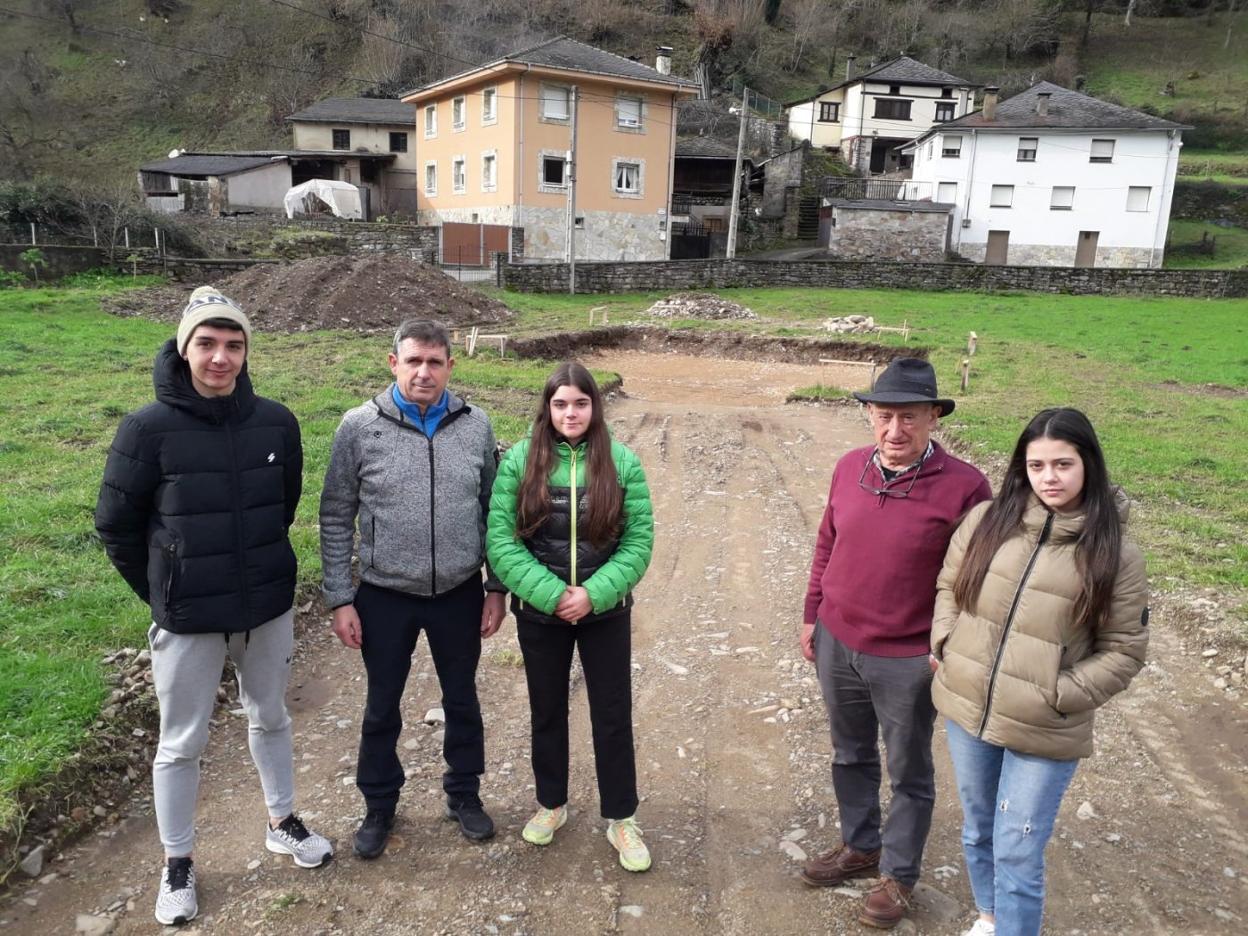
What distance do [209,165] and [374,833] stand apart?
4577 cm

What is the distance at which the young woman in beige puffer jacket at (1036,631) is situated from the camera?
8.66ft

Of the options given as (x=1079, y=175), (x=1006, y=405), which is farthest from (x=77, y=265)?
(x=1079, y=175)

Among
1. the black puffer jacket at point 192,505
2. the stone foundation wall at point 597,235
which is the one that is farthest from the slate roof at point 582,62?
the black puffer jacket at point 192,505

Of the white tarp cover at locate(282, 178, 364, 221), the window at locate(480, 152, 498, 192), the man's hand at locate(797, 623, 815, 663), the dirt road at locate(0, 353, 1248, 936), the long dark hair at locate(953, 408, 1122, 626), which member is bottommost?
the dirt road at locate(0, 353, 1248, 936)

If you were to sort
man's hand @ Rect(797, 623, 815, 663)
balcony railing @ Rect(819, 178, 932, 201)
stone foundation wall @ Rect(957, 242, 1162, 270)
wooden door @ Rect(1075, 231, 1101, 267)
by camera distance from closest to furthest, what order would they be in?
man's hand @ Rect(797, 623, 815, 663) < stone foundation wall @ Rect(957, 242, 1162, 270) < wooden door @ Rect(1075, 231, 1101, 267) < balcony railing @ Rect(819, 178, 932, 201)

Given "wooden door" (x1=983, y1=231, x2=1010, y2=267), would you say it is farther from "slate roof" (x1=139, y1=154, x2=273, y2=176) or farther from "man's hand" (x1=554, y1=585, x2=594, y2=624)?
"man's hand" (x1=554, y1=585, x2=594, y2=624)

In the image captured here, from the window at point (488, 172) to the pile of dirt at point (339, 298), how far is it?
14364 millimetres

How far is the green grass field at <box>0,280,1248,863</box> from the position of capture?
486 cm

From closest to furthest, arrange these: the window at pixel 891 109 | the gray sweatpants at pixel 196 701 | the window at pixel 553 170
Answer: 1. the gray sweatpants at pixel 196 701
2. the window at pixel 553 170
3. the window at pixel 891 109

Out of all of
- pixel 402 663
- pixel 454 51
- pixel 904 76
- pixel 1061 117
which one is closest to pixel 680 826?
pixel 402 663

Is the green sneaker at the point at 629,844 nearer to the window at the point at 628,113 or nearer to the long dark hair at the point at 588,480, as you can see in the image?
the long dark hair at the point at 588,480

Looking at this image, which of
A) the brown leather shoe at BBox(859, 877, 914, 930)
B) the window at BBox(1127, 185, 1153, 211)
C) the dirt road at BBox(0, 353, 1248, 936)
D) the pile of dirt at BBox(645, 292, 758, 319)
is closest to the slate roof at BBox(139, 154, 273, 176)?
the pile of dirt at BBox(645, 292, 758, 319)

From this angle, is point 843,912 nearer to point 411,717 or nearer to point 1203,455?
point 411,717

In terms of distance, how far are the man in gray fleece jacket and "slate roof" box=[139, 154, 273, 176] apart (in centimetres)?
4222
